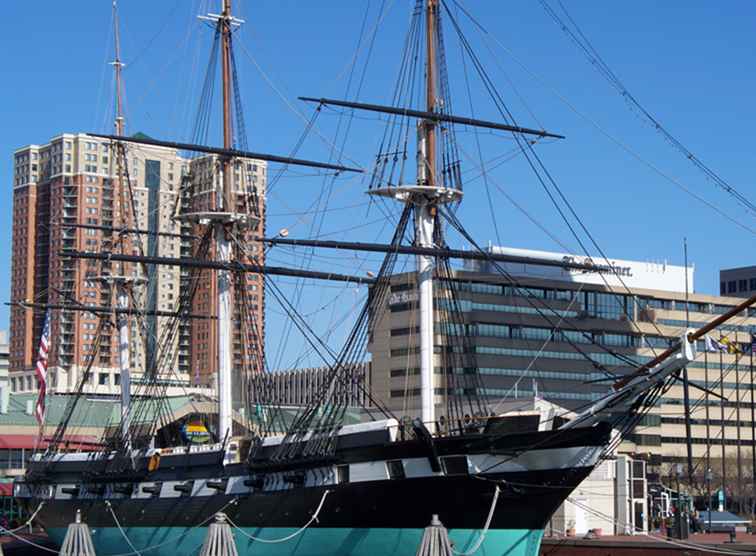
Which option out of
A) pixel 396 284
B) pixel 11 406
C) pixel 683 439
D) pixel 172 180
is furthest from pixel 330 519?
pixel 172 180

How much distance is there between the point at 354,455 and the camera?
43.1 m

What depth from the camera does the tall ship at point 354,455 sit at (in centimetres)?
3984

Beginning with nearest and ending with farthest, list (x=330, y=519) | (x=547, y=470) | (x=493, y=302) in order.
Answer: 1. (x=547, y=470)
2. (x=330, y=519)
3. (x=493, y=302)

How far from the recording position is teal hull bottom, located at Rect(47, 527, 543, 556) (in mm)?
40125

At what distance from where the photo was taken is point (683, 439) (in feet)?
427

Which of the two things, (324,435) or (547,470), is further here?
(324,435)

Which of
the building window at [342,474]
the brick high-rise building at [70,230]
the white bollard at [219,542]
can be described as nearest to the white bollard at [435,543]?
the white bollard at [219,542]

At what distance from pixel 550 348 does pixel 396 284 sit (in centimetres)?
1797

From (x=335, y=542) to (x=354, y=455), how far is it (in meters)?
2.95

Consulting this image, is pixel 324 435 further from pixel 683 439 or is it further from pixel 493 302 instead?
pixel 683 439

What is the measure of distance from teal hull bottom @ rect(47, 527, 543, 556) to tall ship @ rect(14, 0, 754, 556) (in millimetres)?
50

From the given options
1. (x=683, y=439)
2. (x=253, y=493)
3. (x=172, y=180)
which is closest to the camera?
(x=253, y=493)

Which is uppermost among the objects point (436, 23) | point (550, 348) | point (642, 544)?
point (436, 23)

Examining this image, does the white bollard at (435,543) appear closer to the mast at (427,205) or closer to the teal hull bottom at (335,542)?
the teal hull bottom at (335,542)
